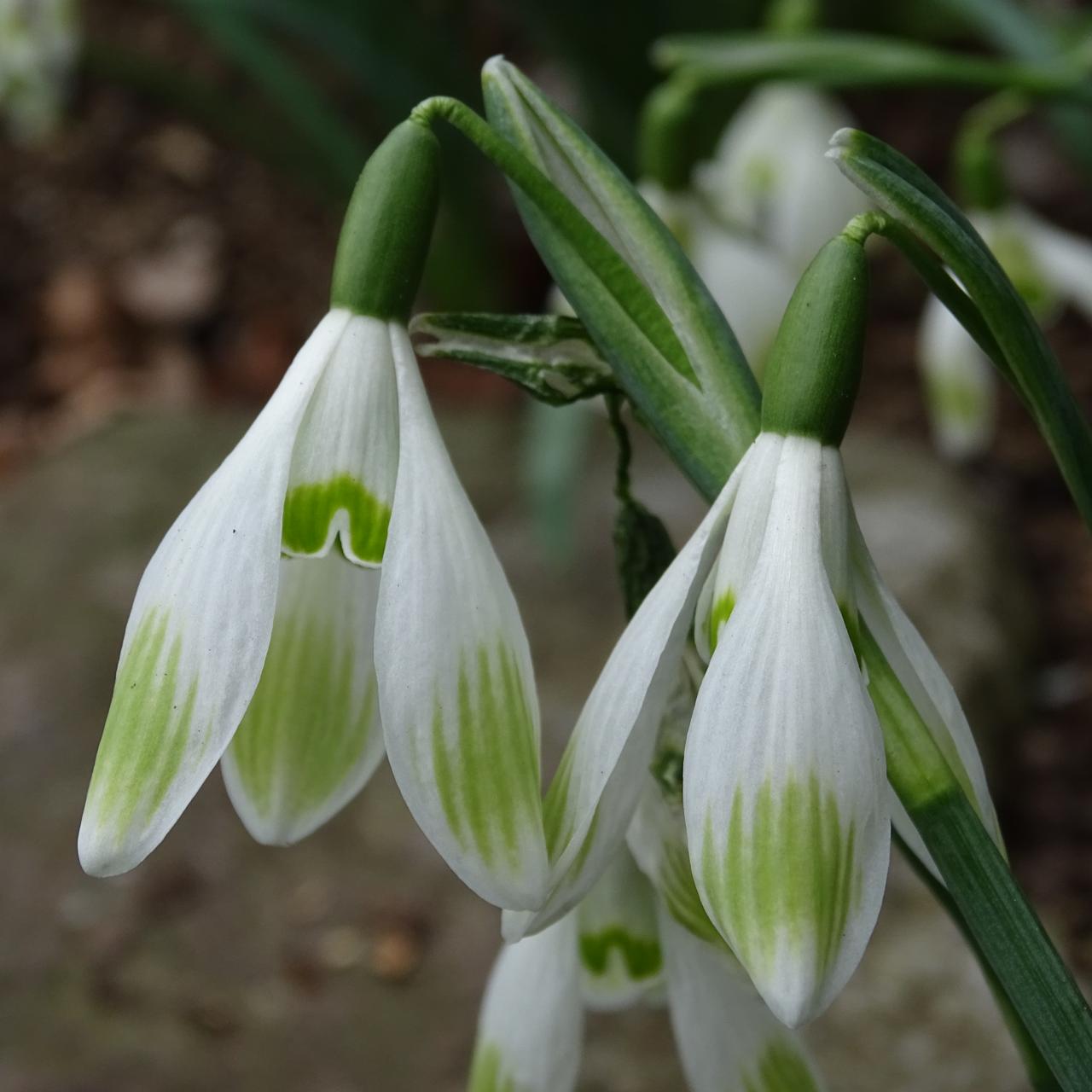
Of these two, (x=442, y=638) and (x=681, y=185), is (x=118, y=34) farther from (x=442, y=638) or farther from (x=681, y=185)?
(x=442, y=638)

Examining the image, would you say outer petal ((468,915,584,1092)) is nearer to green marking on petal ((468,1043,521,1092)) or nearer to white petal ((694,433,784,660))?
green marking on petal ((468,1043,521,1092))

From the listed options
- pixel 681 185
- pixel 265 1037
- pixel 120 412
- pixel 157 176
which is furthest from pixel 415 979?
pixel 157 176

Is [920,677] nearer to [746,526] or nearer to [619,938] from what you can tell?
[746,526]

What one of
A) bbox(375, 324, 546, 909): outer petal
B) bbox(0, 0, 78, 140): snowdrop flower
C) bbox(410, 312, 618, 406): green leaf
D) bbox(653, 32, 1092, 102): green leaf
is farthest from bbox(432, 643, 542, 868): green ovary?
bbox(0, 0, 78, 140): snowdrop flower

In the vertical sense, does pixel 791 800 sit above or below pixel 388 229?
below

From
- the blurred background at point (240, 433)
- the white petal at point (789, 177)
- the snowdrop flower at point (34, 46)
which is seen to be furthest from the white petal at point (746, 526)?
the snowdrop flower at point (34, 46)

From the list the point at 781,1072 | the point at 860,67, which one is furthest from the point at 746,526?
the point at 860,67
